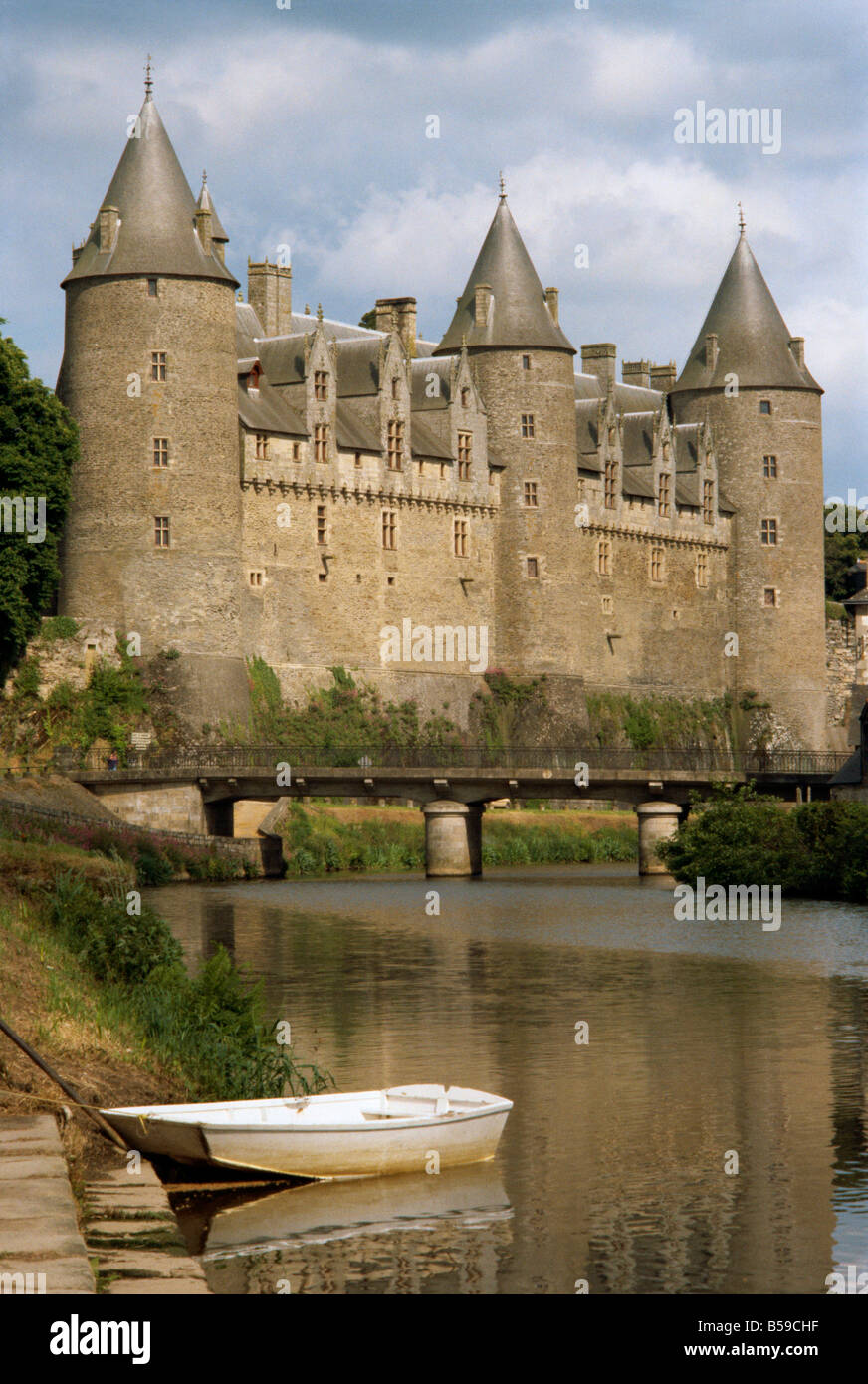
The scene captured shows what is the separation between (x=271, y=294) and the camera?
65.6 m

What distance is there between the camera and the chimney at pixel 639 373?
8056 centimetres

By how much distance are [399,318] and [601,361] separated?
11.1 meters

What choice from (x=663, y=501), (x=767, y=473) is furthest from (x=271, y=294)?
(x=767, y=473)

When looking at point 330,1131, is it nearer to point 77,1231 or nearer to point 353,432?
point 77,1231

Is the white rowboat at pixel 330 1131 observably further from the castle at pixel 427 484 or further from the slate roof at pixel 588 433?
the slate roof at pixel 588 433

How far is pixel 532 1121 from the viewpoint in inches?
635

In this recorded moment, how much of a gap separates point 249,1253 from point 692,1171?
12.1ft

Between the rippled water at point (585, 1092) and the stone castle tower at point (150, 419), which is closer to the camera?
the rippled water at point (585, 1092)

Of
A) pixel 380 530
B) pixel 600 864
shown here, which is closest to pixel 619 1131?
pixel 600 864

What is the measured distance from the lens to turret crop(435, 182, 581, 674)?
65.7 meters

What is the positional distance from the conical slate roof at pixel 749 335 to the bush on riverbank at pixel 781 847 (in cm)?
3482

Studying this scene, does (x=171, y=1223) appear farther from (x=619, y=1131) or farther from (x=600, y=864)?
(x=600, y=864)

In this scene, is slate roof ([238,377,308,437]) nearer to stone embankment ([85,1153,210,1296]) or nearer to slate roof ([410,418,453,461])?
slate roof ([410,418,453,461])

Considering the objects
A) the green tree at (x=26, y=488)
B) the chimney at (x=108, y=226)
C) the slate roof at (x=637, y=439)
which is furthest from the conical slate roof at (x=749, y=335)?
the green tree at (x=26, y=488)
